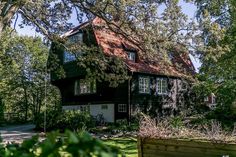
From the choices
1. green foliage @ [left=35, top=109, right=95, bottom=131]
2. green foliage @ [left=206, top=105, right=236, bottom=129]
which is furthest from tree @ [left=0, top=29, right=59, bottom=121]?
green foliage @ [left=206, top=105, right=236, bottom=129]

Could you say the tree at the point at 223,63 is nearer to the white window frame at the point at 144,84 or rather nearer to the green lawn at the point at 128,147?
the white window frame at the point at 144,84

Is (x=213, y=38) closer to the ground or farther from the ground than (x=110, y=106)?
farther from the ground

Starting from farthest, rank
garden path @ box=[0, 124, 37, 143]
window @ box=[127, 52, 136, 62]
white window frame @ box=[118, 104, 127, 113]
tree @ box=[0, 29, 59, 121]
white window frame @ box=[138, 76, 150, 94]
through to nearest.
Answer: tree @ box=[0, 29, 59, 121] < window @ box=[127, 52, 136, 62] < white window frame @ box=[138, 76, 150, 94] < white window frame @ box=[118, 104, 127, 113] < garden path @ box=[0, 124, 37, 143]

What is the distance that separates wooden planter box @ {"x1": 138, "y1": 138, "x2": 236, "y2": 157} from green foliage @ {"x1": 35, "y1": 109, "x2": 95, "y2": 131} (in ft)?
62.7

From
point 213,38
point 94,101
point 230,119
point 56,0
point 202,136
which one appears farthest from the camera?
point 94,101

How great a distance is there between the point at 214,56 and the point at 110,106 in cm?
1663

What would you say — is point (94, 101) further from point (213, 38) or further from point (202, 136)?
point (202, 136)

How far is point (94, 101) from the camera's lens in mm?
35750

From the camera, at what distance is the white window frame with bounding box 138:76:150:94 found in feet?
112

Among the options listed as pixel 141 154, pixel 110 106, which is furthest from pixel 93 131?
pixel 141 154

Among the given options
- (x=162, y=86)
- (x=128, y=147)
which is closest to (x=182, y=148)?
(x=128, y=147)

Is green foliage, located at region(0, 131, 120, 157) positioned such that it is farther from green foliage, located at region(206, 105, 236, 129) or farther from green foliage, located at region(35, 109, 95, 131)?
green foliage, located at region(35, 109, 95, 131)

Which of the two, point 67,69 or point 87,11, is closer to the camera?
point 87,11

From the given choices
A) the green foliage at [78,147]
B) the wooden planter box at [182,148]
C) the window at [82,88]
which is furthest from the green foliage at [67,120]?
the green foliage at [78,147]
